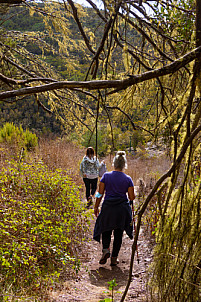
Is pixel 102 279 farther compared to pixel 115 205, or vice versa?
pixel 115 205

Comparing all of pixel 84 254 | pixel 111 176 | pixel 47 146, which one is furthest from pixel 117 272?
pixel 47 146

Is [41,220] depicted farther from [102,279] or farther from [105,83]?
[105,83]

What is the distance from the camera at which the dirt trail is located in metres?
3.18

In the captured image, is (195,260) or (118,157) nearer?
(195,260)

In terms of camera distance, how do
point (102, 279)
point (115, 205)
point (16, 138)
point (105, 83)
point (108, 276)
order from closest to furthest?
point (105, 83)
point (102, 279)
point (108, 276)
point (115, 205)
point (16, 138)

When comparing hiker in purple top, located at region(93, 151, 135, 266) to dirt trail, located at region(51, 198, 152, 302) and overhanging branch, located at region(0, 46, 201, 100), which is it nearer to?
dirt trail, located at region(51, 198, 152, 302)

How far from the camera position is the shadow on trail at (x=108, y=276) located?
3752mm

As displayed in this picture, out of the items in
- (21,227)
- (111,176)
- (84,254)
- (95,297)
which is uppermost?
(111,176)

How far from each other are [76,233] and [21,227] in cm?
151

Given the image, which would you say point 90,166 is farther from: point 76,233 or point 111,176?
point 111,176

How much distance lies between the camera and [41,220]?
4.19 metres

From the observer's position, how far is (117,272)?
13.3ft

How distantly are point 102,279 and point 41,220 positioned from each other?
1.14 m

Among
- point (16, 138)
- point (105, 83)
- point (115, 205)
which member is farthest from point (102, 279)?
point (16, 138)
